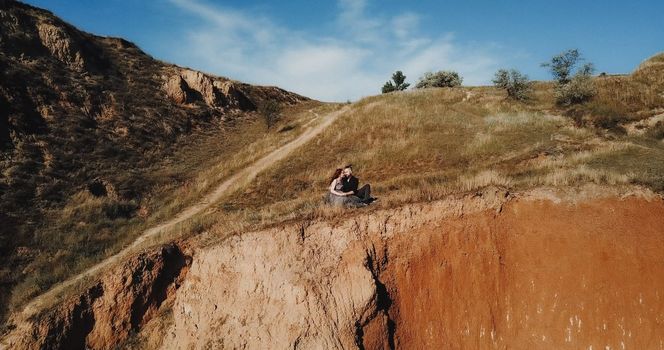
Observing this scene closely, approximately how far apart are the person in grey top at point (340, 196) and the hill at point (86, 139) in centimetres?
853

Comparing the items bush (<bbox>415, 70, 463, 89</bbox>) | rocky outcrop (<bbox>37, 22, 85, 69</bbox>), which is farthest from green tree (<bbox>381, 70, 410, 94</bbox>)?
rocky outcrop (<bbox>37, 22, 85, 69</bbox>)

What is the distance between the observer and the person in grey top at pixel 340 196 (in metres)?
12.9

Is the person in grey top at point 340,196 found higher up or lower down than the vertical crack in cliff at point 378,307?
higher up

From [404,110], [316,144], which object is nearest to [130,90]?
[316,144]

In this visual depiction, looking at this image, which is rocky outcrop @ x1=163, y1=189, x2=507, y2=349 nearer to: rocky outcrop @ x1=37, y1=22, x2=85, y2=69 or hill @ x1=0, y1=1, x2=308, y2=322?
hill @ x1=0, y1=1, x2=308, y2=322

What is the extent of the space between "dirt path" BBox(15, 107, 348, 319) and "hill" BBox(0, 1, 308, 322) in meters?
0.68

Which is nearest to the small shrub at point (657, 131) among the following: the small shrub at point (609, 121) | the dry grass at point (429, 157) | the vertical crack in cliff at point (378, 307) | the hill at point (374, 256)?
the hill at point (374, 256)

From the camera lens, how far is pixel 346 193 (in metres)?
13.4

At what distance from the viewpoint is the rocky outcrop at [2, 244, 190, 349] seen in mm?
11328

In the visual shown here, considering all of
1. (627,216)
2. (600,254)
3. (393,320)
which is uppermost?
(627,216)

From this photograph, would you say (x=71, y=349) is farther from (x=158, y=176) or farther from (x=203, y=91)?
(x=203, y=91)

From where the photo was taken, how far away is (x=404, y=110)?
31.0m

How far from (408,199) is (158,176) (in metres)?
16.6

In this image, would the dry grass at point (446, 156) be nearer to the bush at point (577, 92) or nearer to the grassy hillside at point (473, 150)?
the grassy hillside at point (473, 150)
